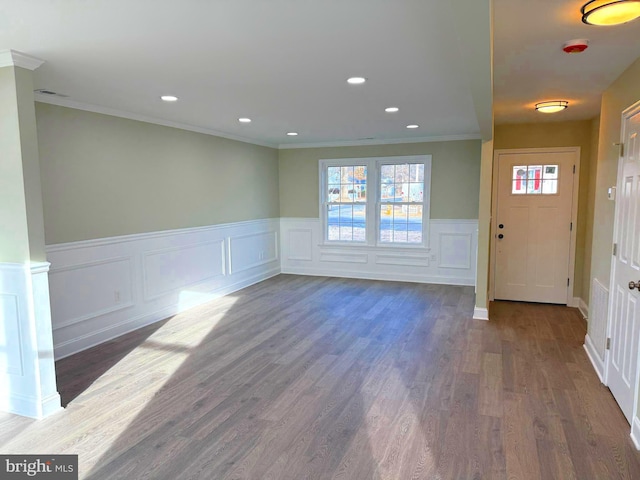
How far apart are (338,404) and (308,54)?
2.34m

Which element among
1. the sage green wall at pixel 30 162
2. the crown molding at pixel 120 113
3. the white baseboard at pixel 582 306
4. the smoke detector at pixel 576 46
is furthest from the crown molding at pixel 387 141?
the sage green wall at pixel 30 162

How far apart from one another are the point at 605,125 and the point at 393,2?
276cm

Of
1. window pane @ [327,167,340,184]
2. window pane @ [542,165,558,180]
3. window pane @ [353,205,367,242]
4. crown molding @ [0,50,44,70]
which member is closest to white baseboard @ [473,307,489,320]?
window pane @ [542,165,558,180]

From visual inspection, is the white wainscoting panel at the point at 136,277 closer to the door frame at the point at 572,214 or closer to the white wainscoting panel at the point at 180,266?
the white wainscoting panel at the point at 180,266

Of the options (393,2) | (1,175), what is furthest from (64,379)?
(393,2)

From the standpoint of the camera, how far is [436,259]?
6875mm

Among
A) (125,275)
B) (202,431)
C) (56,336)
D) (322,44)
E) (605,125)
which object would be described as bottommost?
(202,431)

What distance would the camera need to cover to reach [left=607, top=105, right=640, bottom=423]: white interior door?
2.68 metres

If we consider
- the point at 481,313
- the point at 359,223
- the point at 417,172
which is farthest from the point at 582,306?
the point at 359,223

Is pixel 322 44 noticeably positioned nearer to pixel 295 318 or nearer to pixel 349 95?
pixel 349 95

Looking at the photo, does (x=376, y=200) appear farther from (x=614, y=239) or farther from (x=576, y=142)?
(x=614, y=239)

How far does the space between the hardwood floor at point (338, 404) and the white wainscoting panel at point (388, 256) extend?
1875 millimetres

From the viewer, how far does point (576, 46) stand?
260 centimetres

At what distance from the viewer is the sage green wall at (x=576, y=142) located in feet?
17.4
